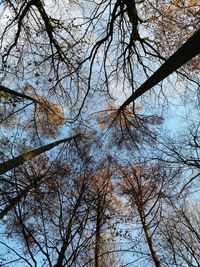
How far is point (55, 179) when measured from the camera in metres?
7.90

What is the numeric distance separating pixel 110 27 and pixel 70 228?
4535 millimetres

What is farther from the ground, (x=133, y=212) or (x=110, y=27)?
(x=110, y=27)

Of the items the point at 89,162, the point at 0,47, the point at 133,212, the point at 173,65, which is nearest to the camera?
the point at 173,65

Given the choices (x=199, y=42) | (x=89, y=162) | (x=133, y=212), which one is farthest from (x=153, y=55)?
(x=133, y=212)

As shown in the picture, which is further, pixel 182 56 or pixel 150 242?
pixel 150 242

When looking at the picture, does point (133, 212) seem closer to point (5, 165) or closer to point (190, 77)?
Answer: point (190, 77)

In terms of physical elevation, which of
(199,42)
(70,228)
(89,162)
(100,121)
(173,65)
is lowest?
(70,228)

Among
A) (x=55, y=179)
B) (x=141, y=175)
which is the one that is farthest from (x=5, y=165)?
(x=141, y=175)

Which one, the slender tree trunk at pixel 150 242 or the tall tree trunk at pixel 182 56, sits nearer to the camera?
the tall tree trunk at pixel 182 56

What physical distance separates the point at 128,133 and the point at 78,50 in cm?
253

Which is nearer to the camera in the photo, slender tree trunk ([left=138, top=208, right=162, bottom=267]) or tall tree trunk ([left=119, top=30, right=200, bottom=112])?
tall tree trunk ([left=119, top=30, right=200, bottom=112])

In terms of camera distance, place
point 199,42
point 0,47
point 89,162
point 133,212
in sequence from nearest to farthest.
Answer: point 199,42 → point 0,47 → point 89,162 → point 133,212

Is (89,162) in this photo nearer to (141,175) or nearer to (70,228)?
(141,175)

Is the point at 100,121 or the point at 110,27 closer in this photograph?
the point at 110,27
